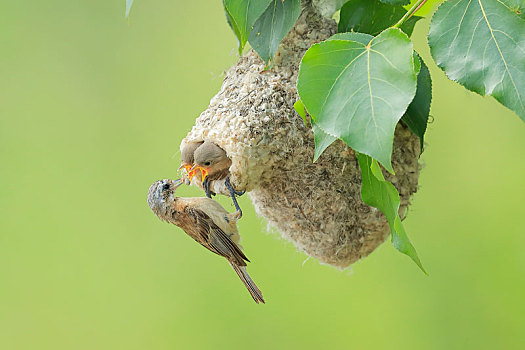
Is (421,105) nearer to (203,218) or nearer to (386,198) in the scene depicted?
(386,198)

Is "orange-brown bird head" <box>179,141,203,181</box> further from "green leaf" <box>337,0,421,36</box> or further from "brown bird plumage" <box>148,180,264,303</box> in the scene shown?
"green leaf" <box>337,0,421,36</box>

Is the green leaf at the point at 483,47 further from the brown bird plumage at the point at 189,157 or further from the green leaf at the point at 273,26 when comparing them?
the brown bird plumage at the point at 189,157

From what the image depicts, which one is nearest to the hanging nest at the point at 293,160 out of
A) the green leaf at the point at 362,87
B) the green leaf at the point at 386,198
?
the green leaf at the point at 386,198

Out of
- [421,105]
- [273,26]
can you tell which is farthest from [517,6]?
[273,26]

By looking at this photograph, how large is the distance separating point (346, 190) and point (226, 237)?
0.72ft

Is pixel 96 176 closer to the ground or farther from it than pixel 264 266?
farther from it

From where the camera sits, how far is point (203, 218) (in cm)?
99

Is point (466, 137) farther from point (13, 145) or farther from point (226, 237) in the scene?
point (13, 145)

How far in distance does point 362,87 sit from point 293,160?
294mm

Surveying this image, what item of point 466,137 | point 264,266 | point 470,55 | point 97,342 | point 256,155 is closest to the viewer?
point 470,55

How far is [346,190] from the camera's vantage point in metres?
1.01

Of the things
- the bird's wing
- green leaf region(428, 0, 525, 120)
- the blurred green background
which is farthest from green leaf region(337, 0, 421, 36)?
the blurred green background

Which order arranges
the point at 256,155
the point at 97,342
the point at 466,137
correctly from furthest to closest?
the point at 97,342 < the point at 466,137 < the point at 256,155

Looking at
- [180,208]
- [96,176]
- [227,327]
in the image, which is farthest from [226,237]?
[96,176]
